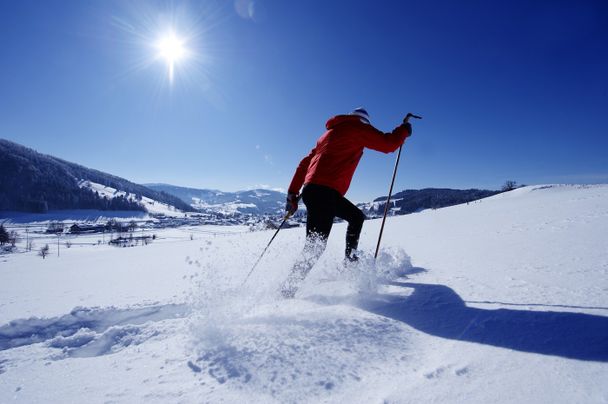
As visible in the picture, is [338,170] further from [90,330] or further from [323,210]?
[90,330]

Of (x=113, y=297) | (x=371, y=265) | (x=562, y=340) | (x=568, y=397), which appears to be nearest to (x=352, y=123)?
(x=371, y=265)

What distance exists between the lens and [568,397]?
111cm

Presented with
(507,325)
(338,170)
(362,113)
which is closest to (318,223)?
(338,170)

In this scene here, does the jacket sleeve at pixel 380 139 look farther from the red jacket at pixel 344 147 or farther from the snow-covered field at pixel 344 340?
the snow-covered field at pixel 344 340

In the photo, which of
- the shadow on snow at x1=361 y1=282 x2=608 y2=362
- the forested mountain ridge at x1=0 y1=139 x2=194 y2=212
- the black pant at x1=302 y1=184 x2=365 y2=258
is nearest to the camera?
the shadow on snow at x1=361 y1=282 x2=608 y2=362

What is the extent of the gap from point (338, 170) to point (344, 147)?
306 mm

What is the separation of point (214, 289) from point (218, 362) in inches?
41.2

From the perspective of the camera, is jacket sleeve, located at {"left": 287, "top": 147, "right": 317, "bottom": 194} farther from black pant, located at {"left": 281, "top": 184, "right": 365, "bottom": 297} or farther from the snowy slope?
the snowy slope

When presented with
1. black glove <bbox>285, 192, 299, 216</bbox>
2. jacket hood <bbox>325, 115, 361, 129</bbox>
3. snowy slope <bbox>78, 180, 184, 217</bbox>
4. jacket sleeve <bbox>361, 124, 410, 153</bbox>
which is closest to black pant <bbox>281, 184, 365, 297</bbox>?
black glove <bbox>285, 192, 299, 216</bbox>

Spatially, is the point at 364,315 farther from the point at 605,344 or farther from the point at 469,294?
the point at 605,344

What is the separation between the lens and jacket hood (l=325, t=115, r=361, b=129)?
139 inches

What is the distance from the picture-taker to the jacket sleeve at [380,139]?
349cm

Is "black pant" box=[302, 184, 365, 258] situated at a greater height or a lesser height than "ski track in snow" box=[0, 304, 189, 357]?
greater

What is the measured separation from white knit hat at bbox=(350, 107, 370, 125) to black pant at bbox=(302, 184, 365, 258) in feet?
3.29
